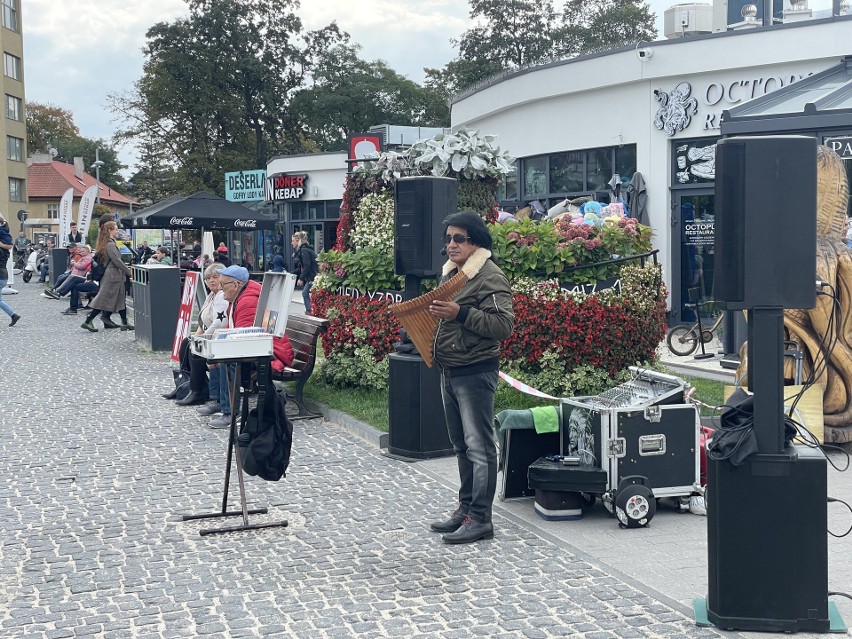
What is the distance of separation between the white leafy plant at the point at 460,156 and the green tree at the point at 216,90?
44282 mm

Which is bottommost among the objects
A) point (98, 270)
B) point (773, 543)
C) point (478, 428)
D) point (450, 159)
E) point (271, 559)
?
point (271, 559)

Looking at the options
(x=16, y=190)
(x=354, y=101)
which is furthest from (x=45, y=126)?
(x=354, y=101)

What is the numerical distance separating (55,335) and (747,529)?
638 inches

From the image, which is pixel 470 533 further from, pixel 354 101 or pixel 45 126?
pixel 45 126

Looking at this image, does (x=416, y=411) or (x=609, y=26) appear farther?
(x=609, y=26)

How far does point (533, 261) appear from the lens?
10000 mm

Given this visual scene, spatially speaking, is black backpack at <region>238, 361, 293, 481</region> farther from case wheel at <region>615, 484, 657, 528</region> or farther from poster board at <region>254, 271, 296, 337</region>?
case wheel at <region>615, 484, 657, 528</region>

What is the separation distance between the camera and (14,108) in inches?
2975

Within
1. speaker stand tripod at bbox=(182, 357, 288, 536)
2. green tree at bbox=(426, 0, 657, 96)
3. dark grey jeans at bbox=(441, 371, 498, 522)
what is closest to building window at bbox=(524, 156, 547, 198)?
speaker stand tripod at bbox=(182, 357, 288, 536)

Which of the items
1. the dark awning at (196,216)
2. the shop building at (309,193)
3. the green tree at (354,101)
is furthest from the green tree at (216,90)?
the dark awning at (196,216)

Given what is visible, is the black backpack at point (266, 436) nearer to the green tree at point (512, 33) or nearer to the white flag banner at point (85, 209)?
the white flag banner at point (85, 209)

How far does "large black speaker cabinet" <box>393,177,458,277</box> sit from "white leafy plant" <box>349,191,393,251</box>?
2.72m

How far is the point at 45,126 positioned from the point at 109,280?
9366 centimetres

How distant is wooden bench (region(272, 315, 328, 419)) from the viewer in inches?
403
